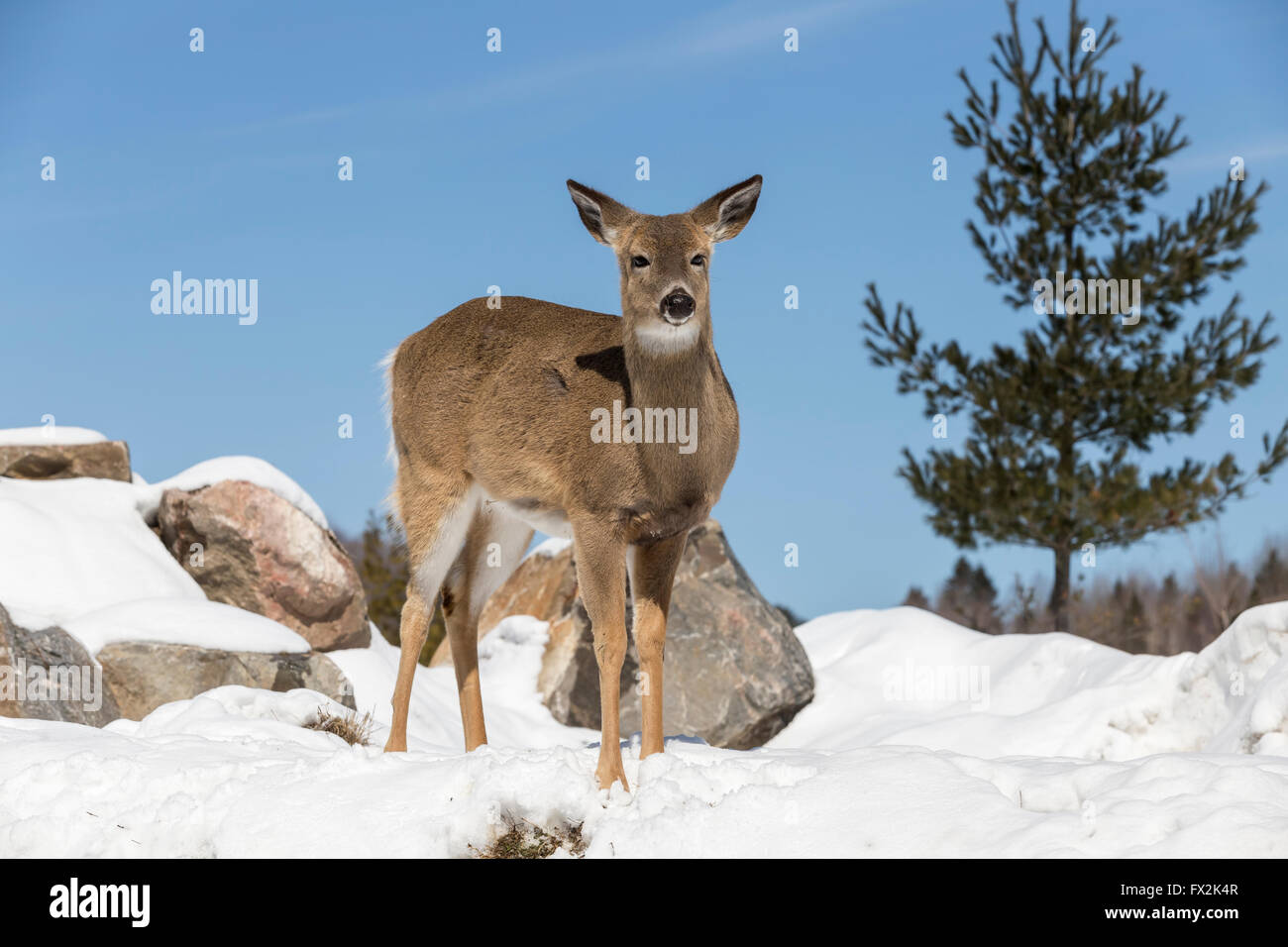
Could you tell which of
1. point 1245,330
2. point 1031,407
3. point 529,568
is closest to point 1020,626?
point 1031,407

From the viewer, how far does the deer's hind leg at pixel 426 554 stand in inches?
271

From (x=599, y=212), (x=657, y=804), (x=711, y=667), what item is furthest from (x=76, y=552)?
(x=657, y=804)

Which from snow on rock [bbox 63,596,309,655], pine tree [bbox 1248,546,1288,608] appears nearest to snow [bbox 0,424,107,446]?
snow on rock [bbox 63,596,309,655]

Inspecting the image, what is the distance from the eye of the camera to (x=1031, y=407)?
2020 cm

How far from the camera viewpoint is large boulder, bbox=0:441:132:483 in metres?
11.9

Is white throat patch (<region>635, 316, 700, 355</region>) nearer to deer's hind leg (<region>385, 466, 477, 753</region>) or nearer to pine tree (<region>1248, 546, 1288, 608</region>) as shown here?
deer's hind leg (<region>385, 466, 477, 753</region>)

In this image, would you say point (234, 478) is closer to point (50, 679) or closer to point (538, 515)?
point (50, 679)

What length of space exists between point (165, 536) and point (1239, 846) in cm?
1015

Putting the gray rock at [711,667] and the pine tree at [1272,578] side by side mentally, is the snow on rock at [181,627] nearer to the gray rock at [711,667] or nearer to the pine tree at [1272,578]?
the gray rock at [711,667]

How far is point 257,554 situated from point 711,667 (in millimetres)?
4384

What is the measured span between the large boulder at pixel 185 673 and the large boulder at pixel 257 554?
1.47m

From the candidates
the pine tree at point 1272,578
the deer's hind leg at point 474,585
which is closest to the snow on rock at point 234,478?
the deer's hind leg at point 474,585

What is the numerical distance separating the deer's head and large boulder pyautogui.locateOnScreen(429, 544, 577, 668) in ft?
22.6

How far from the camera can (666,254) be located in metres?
5.70
